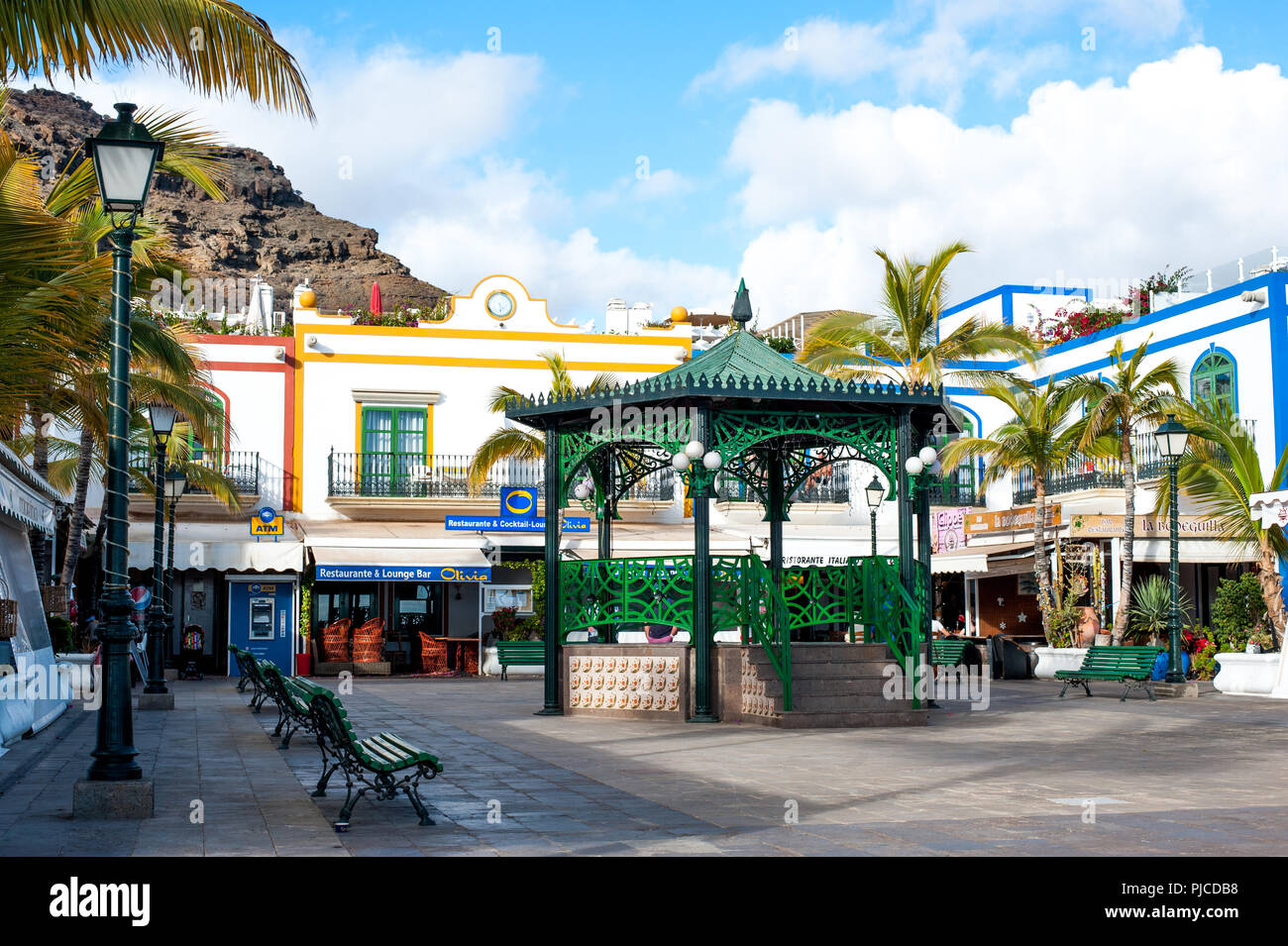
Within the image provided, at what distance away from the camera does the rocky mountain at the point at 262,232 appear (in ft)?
295

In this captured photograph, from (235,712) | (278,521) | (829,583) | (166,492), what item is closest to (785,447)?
(829,583)

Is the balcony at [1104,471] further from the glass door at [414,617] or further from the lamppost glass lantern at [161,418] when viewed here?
the lamppost glass lantern at [161,418]

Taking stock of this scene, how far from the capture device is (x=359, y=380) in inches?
1166

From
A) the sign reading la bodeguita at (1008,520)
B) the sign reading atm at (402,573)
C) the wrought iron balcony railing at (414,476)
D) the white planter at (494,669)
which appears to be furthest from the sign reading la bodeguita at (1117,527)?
the sign reading atm at (402,573)

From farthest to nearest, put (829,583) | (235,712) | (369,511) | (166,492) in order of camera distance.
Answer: (369,511) < (166,492) < (235,712) < (829,583)

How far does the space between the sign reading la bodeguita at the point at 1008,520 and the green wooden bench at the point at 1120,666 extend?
302 inches

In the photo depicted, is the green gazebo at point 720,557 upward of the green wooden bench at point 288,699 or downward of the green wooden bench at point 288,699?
upward

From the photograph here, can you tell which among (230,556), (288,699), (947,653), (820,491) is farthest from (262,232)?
(288,699)

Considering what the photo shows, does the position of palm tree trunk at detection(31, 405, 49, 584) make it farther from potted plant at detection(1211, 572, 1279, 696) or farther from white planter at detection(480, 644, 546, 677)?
potted plant at detection(1211, 572, 1279, 696)

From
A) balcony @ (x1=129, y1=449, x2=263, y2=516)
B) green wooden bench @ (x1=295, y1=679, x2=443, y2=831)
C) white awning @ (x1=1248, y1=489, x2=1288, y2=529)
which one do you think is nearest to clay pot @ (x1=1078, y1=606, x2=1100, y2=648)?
white awning @ (x1=1248, y1=489, x2=1288, y2=529)

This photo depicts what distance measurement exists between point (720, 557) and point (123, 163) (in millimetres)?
9040

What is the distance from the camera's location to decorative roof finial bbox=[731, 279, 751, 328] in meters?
17.0
